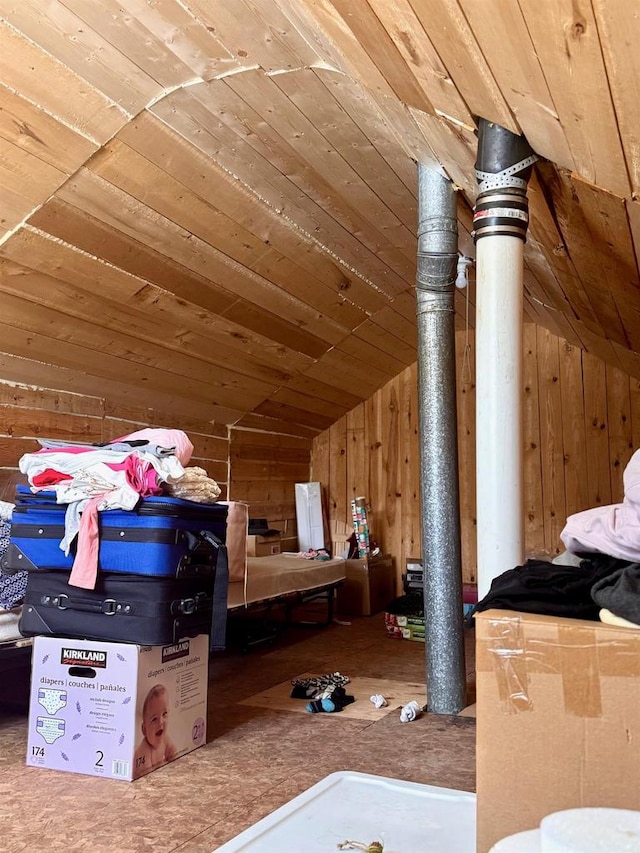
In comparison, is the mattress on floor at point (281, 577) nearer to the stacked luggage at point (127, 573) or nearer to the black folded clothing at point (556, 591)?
the stacked luggage at point (127, 573)

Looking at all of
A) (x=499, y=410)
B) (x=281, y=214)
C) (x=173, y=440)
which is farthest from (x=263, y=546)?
(x=499, y=410)

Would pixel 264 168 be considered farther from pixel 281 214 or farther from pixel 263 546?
pixel 263 546

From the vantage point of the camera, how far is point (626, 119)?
1729 millimetres

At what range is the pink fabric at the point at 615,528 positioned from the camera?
1284 millimetres

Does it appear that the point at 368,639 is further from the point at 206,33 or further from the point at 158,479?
the point at 206,33

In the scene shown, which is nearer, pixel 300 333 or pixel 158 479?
pixel 158 479

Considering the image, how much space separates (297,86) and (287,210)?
0.91m

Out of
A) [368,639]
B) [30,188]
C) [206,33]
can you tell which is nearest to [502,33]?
[206,33]

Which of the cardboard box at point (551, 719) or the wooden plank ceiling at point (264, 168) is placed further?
the wooden plank ceiling at point (264, 168)

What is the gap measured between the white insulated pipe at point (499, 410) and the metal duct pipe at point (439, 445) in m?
0.67

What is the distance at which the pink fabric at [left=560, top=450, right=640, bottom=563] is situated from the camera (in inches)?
50.6

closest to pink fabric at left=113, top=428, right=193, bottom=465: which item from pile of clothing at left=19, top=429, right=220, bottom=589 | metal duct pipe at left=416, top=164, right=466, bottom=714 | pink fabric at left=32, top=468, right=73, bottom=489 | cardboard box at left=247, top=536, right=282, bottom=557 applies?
pile of clothing at left=19, top=429, right=220, bottom=589

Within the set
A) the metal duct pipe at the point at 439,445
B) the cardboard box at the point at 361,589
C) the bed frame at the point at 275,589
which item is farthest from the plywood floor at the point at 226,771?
the cardboard box at the point at 361,589

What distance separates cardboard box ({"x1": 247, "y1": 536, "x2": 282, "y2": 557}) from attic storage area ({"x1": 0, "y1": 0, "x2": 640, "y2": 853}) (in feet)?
0.97
